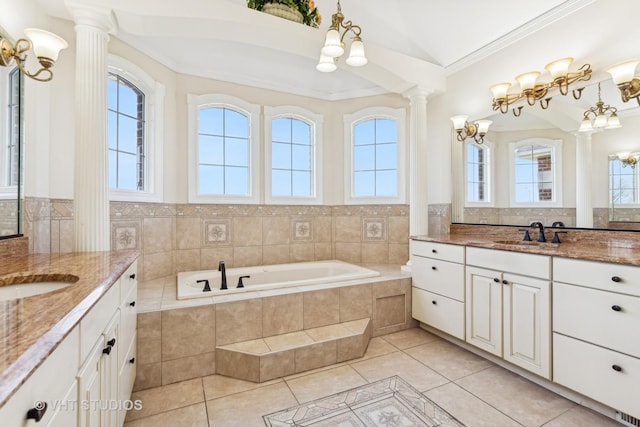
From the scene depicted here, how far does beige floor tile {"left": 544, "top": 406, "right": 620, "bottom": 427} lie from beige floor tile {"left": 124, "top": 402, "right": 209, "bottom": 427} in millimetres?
1873

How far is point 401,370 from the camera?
7.26ft

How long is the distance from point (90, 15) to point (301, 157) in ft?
7.64

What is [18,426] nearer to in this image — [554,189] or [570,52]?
[554,189]

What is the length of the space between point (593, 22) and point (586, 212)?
1333 millimetres

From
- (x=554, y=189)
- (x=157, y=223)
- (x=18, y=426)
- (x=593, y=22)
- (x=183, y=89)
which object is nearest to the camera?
(x=18, y=426)

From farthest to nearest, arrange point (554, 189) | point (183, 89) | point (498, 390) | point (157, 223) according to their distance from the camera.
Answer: point (183, 89), point (157, 223), point (554, 189), point (498, 390)

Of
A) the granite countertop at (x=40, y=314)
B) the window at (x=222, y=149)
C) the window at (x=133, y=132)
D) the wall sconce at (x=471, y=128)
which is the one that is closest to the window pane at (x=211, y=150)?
the window at (x=222, y=149)

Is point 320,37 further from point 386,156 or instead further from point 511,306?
point 511,306

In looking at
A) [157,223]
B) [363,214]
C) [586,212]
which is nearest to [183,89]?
[157,223]

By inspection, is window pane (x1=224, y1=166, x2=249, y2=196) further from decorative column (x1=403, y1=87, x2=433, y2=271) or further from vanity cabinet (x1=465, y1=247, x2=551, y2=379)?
vanity cabinet (x1=465, y1=247, x2=551, y2=379)

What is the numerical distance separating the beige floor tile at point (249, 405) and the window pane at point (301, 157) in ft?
8.26

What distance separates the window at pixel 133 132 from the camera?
2.71 metres

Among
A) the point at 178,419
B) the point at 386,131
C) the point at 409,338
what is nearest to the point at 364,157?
the point at 386,131

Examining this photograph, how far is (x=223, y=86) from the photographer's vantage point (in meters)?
3.41
